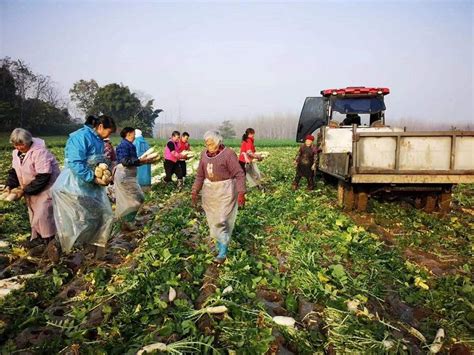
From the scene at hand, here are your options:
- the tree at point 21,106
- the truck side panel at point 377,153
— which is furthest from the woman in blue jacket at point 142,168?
the tree at point 21,106

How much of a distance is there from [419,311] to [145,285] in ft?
9.26

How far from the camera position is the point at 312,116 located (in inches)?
380

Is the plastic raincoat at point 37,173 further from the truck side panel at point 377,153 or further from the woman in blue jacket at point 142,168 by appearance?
the truck side panel at point 377,153

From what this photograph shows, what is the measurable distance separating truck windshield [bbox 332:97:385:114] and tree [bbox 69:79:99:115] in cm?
5620

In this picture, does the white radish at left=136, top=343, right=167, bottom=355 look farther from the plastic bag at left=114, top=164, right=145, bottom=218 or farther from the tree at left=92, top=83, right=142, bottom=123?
the tree at left=92, top=83, right=142, bottom=123

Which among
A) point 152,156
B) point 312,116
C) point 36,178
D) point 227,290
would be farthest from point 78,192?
point 312,116

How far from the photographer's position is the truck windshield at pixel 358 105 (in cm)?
914

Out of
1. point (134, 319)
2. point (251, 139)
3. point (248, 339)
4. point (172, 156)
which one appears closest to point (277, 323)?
point (248, 339)

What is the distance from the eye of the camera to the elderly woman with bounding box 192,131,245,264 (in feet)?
15.1

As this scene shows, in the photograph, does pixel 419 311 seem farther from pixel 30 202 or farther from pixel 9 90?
pixel 9 90

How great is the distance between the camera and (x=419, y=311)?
3.48m

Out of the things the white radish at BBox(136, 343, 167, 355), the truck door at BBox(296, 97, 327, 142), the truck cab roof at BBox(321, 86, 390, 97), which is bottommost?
the white radish at BBox(136, 343, 167, 355)

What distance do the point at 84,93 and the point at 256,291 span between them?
62309 mm

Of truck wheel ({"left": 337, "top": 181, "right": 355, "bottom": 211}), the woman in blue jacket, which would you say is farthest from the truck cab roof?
the woman in blue jacket
